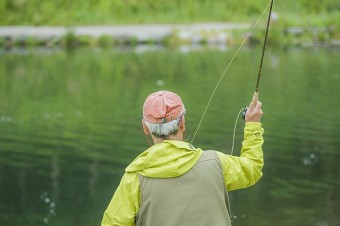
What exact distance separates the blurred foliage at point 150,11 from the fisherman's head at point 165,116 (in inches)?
1086

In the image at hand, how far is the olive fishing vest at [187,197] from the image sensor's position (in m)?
2.70

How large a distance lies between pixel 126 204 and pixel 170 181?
0.59 feet

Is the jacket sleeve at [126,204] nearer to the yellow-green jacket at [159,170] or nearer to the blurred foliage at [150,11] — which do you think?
the yellow-green jacket at [159,170]

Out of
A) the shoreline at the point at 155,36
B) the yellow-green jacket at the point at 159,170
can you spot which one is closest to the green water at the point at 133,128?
the yellow-green jacket at the point at 159,170

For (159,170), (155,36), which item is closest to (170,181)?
(159,170)

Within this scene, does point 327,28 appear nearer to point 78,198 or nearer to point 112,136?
point 112,136

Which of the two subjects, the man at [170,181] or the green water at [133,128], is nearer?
the man at [170,181]

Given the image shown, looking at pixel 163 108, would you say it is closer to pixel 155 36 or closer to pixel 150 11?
pixel 155 36

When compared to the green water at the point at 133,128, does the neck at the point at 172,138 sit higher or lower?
higher

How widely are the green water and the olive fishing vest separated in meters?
4.21

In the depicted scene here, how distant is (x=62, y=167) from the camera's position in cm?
906

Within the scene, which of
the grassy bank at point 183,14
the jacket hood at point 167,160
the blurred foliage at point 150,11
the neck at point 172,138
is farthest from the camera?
the blurred foliage at point 150,11

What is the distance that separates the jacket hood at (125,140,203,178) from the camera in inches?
105

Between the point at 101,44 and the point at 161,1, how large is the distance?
5432mm
